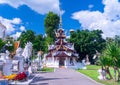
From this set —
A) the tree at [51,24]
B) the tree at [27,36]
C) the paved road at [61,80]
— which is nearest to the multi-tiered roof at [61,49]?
the tree at [51,24]

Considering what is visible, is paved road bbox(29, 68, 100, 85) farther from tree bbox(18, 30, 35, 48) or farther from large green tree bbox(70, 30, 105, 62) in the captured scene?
tree bbox(18, 30, 35, 48)

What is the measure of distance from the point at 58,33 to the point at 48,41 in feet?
25.9

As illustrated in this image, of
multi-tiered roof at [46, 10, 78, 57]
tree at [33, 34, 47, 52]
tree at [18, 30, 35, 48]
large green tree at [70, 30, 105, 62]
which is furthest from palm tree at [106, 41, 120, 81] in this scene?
tree at [18, 30, 35, 48]

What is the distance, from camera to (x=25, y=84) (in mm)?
21062

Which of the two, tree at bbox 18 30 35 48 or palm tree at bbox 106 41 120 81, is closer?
palm tree at bbox 106 41 120 81

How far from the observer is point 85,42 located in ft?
260

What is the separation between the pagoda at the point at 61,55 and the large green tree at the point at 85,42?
4304 millimetres

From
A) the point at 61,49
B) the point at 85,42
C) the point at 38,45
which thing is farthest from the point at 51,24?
the point at 61,49

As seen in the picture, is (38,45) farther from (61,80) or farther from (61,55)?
(61,80)

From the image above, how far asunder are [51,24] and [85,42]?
1318cm

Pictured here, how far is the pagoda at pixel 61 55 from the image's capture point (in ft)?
235

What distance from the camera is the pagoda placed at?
2825 inches

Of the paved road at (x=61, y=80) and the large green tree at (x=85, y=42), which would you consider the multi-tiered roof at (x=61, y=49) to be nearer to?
the large green tree at (x=85, y=42)

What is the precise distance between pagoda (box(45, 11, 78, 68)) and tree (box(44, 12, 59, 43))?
30.2ft
